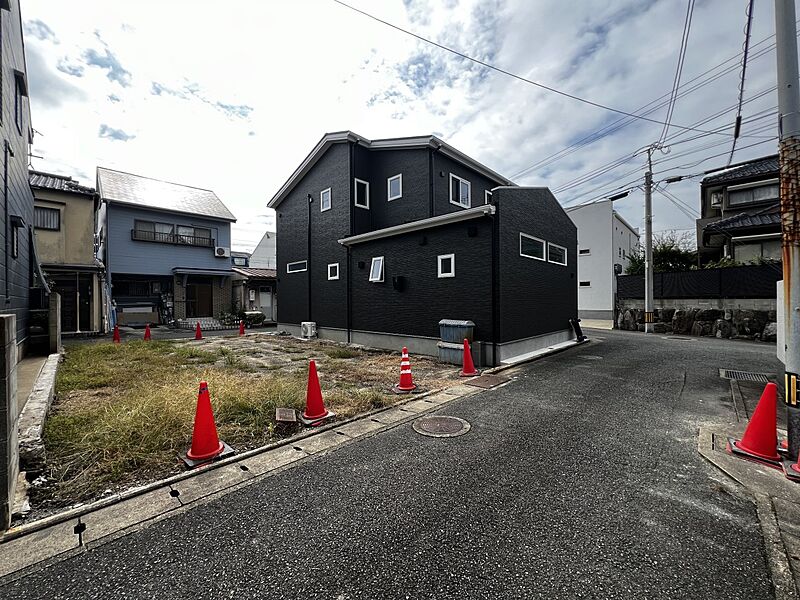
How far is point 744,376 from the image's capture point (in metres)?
6.57

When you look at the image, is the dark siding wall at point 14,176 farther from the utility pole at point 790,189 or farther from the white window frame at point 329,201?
the utility pole at point 790,189

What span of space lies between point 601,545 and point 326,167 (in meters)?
13.4

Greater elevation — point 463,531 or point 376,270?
point 376,270

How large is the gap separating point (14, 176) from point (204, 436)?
28.1 ft

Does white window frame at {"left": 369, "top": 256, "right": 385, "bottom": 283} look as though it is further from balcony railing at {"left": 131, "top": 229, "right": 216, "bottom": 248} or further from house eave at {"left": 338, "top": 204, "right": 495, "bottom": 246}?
balcony railing at {"left": 131, "top": 229, "right": 216, "bottom": 248}

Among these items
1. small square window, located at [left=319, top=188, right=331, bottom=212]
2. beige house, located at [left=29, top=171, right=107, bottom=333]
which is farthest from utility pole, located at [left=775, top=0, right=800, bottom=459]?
beige house, located at [left=29, top=171, right=107, bottom=333]

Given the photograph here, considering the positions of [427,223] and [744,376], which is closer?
[744,376]

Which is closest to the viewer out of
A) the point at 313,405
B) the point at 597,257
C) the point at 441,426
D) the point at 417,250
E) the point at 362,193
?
the point at 441,426

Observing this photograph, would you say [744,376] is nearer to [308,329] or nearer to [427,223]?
[427,223]

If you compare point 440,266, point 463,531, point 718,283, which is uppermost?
point 440,266

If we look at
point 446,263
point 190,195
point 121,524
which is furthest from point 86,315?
point 121,524

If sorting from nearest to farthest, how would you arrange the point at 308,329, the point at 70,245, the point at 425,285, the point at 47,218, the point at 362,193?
the point at 425,285 < the point at 362,193 < the point at 308,329 < the point at 47,218 < the point at 70,245

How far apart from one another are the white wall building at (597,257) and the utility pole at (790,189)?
19.4 m

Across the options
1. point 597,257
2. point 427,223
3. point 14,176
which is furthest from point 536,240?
point 597,257
